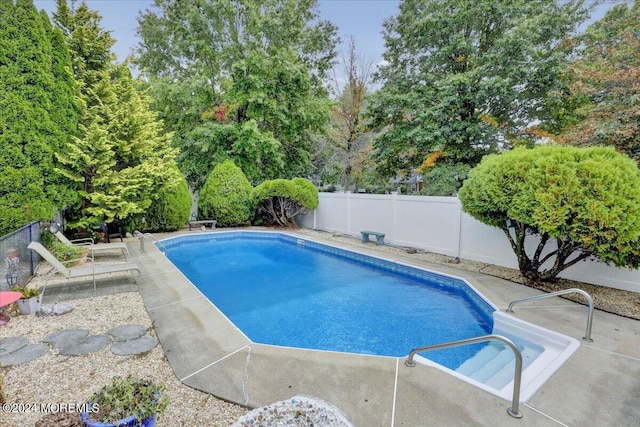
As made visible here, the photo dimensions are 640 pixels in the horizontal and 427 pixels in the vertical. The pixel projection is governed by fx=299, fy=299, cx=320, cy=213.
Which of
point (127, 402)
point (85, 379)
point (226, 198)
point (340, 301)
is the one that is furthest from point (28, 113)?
point (340, 301)

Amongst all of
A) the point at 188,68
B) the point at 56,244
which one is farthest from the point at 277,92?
the point at 56,244

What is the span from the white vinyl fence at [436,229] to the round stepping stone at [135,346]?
774cm

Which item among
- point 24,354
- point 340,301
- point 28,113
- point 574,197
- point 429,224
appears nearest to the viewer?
point 24,354

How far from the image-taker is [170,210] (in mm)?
12781

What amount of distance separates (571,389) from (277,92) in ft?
53.2

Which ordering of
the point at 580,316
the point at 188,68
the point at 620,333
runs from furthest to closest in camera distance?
the point at 188,68 → the point at 580,316 → the point at 620,333

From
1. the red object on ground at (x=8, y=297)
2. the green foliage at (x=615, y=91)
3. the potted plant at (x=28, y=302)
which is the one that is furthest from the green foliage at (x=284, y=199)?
the red object on ground at (x=8, y=297)

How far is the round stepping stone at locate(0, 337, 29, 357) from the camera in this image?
11.8 ft

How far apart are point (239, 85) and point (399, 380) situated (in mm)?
15608

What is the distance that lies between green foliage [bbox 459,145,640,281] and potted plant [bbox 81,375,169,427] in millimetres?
5818

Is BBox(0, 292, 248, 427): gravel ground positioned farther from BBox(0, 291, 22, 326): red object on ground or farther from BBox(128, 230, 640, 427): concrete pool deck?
BBox(0, 291, 22, 326): red object on ground

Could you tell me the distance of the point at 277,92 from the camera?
16078 millimetres

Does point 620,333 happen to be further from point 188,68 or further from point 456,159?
point 188,68

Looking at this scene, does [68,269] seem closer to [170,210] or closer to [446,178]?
[170,210]
